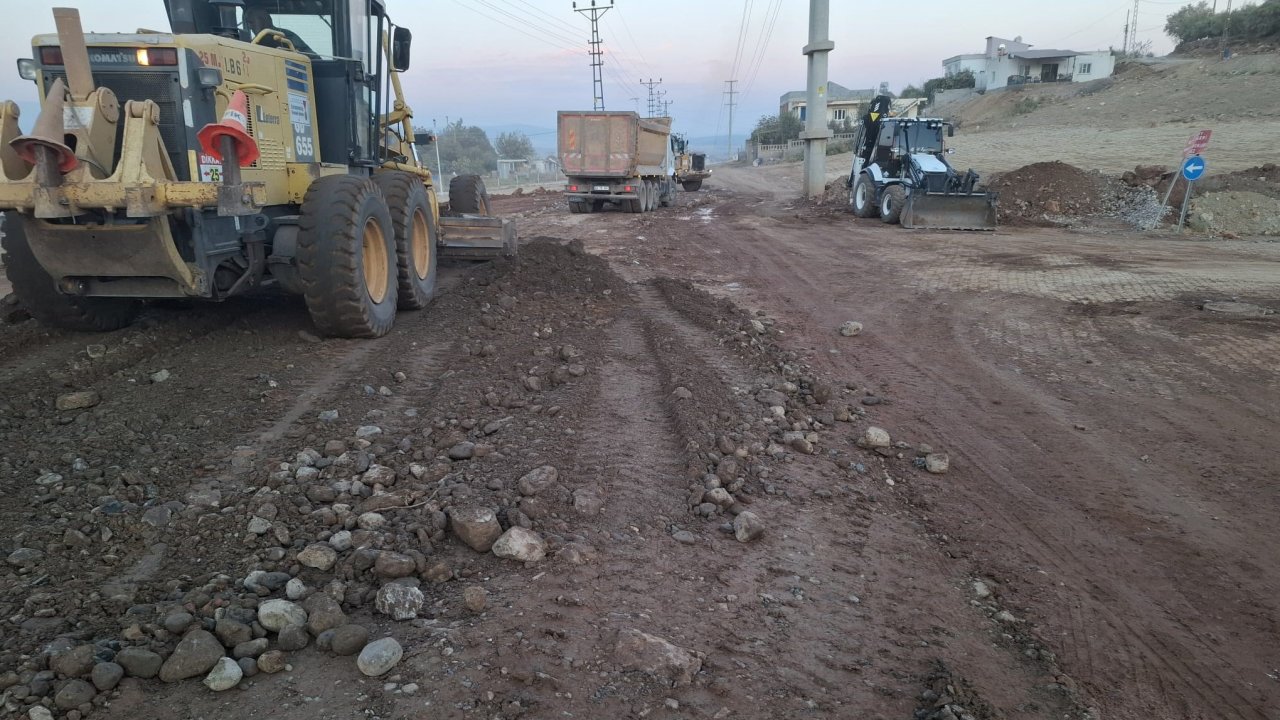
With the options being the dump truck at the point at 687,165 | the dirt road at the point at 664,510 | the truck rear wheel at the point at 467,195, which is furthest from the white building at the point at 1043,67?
the dirt road at the point at 664,510

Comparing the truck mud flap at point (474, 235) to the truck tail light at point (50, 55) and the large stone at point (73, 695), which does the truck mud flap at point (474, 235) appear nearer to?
the truck tail light at point (50, 55)

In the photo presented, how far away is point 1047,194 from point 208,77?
19.8m

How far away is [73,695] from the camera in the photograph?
2.49 metres

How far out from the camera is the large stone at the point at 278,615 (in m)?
2.90

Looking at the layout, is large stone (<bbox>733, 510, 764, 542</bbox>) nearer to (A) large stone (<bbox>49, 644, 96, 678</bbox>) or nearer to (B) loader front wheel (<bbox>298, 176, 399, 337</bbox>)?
(A) large stone (<bbox>49, 644, 96, 678</bbox>)

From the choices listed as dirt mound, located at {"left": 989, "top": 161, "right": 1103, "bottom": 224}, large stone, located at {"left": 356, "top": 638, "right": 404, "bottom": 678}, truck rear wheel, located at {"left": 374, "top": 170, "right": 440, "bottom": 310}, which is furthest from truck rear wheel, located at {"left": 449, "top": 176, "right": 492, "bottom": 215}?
dirt mound, located at {"left": 989, "top": 161, "right": 1103, "bottom": 224}

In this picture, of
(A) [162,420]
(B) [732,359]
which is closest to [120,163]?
(A) [162,420]

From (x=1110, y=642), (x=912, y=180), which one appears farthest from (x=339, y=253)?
(x=912, y=180)

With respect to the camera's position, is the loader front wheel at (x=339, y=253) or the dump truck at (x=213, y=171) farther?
the loader front wheel at (x=339, y=253)

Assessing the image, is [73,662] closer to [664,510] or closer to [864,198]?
[664,510]

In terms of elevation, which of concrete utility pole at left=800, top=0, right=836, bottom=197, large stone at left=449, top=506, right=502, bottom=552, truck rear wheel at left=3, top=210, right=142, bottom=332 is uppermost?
concrete utility pole at left=800, top=0, right=836, bottom=197

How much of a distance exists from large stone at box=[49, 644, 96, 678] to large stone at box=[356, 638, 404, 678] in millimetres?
893

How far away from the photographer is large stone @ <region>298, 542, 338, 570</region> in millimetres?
3328

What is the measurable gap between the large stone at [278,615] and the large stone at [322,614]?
0.04m
